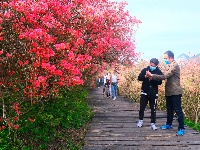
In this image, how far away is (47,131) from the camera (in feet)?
24.9

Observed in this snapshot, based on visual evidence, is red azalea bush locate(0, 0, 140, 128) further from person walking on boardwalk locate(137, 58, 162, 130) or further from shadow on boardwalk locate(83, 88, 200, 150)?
person walking on boardwalk locate(137, 58, 162, 130)

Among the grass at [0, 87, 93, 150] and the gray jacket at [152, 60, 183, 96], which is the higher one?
the gray jacket at [152, 60, 183, 96]

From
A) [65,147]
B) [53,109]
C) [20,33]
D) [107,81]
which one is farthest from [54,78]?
[107,81]

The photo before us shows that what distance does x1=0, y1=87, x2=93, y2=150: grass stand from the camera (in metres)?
6.76

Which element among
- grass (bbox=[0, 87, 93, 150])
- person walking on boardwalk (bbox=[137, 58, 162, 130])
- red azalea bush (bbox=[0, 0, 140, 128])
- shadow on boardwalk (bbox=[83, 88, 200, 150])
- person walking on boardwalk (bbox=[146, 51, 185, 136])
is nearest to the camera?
red azalea bush (bbox=[0, 0, 140, 128])

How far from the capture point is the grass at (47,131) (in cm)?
676

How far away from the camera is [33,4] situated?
617cm

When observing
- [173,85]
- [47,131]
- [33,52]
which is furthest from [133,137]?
[33,52]

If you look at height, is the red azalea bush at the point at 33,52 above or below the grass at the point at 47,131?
above

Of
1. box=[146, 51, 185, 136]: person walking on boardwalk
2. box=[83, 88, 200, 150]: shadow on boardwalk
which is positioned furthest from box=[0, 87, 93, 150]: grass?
box=[146, 51, 185, 136]: person walking on boardwalk

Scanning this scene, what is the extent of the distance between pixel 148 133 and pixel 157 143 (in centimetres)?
A: 106

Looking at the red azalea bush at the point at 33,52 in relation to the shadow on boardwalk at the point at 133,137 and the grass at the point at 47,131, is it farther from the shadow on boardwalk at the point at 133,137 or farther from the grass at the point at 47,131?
the shadow on boardwalk at the point at 133,137

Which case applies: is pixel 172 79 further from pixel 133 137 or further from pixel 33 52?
pixel 33 52

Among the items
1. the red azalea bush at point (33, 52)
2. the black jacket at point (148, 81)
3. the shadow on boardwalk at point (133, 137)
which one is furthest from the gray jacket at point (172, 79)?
the red azalea bush at point (33, 52)
